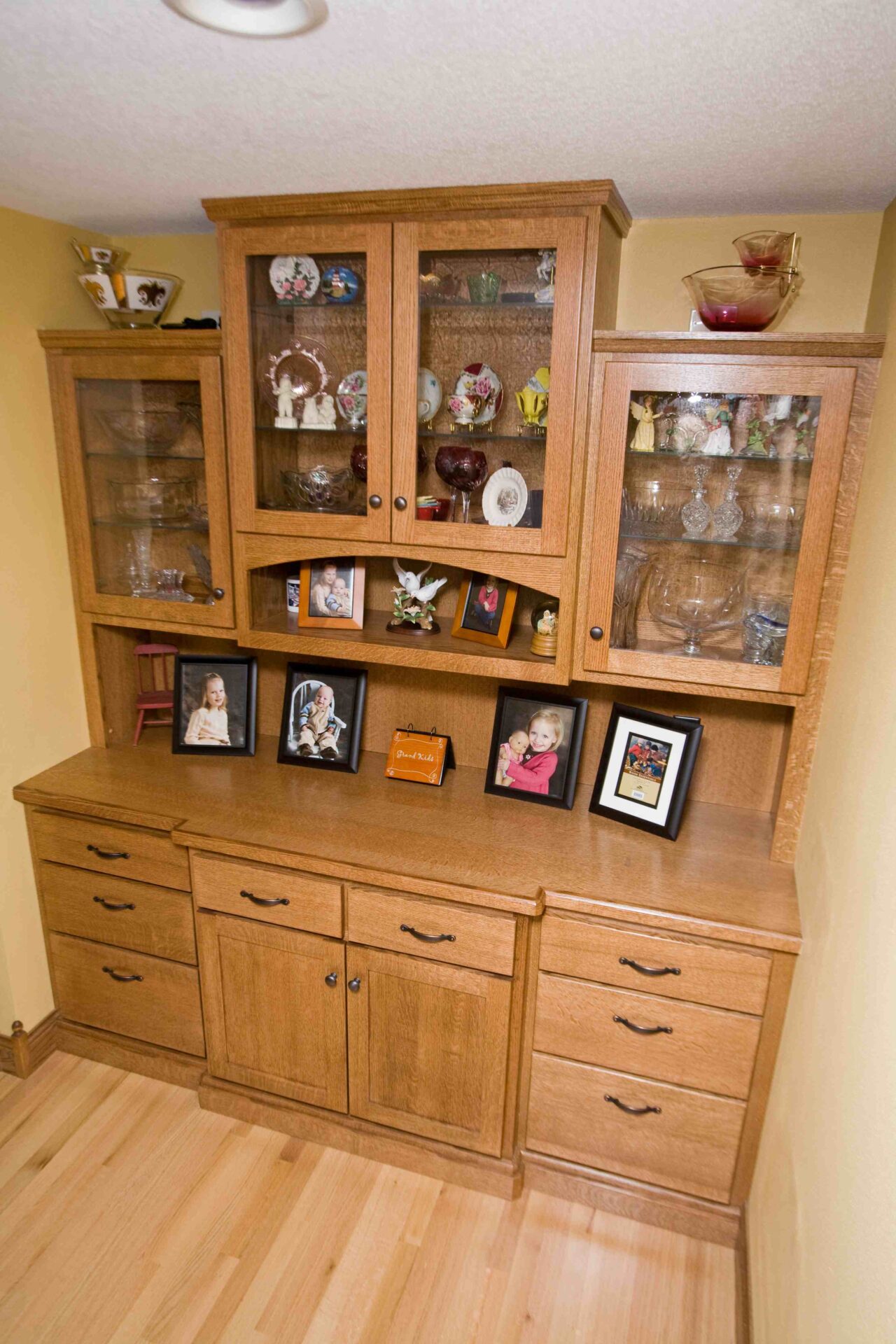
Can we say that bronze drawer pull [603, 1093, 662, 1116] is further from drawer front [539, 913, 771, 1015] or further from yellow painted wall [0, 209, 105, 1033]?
yellow painted wall [0, 209, 105, 1033]

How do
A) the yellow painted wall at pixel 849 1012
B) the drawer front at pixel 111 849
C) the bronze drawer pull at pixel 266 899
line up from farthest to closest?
the drawer front at pixel 111 849 → the bronze drawer pull at pixel 266 899 → the yellow painted wall at pixel 849 1012

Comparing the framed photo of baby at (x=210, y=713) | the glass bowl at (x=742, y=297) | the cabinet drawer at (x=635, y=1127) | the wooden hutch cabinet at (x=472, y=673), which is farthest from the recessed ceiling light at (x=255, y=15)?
the cabinet drawer at (x=635, y=1127)

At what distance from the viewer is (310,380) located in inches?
76.0

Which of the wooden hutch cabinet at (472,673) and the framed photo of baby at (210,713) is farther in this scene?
the framed photo of baby at (210,713)

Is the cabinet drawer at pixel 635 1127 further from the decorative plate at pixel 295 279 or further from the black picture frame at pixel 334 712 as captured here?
the decorative plate at pixel 295 279

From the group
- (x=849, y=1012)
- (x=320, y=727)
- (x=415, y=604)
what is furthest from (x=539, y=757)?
(x=849, y=1012)

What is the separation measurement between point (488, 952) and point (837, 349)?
1.43m

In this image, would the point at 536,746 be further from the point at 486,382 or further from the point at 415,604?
the point at 486,382

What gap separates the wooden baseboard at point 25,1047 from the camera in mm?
2230

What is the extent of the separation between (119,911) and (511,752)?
113cm

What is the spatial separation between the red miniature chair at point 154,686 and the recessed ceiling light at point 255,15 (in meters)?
1.70

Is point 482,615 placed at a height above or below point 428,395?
below

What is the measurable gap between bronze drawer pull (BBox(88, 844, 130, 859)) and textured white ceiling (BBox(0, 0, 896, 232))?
1.56 m

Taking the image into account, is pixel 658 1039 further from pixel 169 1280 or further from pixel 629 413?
pixel 629 413
